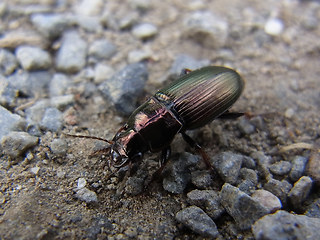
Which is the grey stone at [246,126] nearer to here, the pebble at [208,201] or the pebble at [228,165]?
the pebble at [228,165]

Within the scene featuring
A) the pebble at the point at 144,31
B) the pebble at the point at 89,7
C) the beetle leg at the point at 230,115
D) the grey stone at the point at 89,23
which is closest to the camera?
the beetle leg at the point at 230,115

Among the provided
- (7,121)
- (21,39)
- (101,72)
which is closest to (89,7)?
(21,39)

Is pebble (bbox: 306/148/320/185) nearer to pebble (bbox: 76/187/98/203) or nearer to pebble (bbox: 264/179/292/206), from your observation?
pebble (bbox: 264/179/292/206)

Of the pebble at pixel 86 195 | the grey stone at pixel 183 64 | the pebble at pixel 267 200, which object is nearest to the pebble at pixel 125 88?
the grey stone at pixel 183 64

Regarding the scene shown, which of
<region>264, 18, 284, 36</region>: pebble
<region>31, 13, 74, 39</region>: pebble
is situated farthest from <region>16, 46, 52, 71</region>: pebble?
<region>264, 18, 284, 36</region>: pebble

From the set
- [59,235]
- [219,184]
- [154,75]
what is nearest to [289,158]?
[219,184]

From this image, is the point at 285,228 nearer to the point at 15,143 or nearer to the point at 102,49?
the point at 15,143
